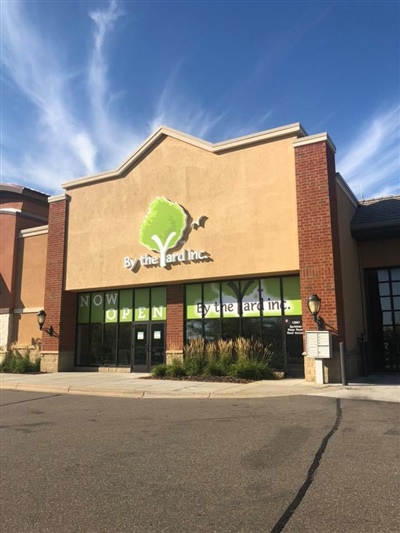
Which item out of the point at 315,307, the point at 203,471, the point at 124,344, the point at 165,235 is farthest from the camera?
the point at 124,344

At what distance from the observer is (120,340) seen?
2055 centimetres

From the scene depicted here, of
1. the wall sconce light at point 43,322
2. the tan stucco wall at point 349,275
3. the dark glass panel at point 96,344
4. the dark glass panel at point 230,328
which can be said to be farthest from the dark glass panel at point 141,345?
the tan stucco wall at point 349,275

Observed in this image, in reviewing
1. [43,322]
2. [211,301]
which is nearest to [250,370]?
[211,301]

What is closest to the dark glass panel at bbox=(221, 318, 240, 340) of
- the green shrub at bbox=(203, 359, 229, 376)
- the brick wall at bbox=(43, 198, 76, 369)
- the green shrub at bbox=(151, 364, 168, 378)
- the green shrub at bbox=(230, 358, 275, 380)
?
the green shrub at bbox=(203, 359, 229, 376)

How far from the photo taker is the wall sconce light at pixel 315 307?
1456cm

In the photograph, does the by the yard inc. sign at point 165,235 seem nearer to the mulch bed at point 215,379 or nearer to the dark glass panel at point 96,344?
the dark glass panel at point 96,344

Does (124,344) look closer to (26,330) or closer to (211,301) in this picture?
(211,301)

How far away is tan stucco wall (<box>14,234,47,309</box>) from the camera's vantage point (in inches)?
926

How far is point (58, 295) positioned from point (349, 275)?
12.6m

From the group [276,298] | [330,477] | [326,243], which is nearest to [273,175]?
[326,243]

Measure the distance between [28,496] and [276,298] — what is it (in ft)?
43.0

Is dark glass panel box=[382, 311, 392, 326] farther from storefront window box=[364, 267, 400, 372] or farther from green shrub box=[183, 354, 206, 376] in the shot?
green shrub box=[183, 354, 206, 376]

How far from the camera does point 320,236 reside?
1534cm

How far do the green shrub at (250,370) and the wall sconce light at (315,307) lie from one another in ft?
7.67
